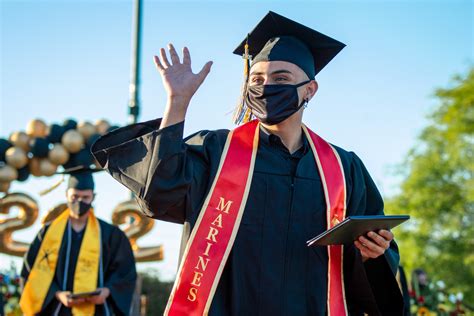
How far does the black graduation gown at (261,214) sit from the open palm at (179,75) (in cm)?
16

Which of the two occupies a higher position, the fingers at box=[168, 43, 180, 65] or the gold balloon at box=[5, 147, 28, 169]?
the gold balloon at box=[5, 147, 28, 169]

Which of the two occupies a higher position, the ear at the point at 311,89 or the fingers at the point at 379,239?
the ear at the point at 311,89

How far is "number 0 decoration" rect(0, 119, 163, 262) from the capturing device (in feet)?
34.9

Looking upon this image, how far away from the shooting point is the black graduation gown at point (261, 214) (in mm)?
3227

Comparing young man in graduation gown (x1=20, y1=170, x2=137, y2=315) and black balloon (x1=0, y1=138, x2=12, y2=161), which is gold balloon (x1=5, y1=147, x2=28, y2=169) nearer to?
black balloon (x1=0, y1=138, x2=12, y2=161)

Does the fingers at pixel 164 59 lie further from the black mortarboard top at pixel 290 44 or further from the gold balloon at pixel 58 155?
the gold balloon at pixel 58 155

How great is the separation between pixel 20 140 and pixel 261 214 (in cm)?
822

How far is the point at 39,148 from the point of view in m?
10.9

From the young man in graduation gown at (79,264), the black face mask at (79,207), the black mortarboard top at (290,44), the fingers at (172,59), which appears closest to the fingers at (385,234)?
the black mortarboard top at (290,44)

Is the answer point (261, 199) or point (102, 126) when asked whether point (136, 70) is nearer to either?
Result: point (102, 126)

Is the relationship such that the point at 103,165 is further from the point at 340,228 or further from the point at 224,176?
the point at 340,228

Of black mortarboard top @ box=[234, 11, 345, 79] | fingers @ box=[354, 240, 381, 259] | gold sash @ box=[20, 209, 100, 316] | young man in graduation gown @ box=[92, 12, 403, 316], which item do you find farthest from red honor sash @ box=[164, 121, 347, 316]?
gold sash @ box=[20, 209, 100, 316]

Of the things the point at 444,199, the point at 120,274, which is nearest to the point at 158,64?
the point at 120,274

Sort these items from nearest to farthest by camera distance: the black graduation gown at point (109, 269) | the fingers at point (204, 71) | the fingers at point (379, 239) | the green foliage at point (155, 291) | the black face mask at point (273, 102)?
1. the fingers at point (204, 71)
2. the fingers at point (379, 239)
3. the black face mask at point (273, 102)
4. the black graduation gown at point (109, 269)
5. the green foliage at point (155, 291)
